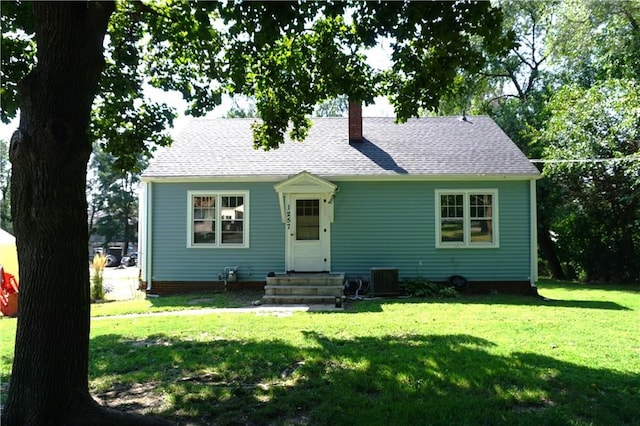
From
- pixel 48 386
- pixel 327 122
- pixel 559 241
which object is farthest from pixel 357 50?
pixel 559 241

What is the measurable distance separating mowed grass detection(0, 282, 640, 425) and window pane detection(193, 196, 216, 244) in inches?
190

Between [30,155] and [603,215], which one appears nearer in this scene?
[30,155]

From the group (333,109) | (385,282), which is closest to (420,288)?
(385,282)

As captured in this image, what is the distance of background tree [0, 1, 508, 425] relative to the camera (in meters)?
3.51

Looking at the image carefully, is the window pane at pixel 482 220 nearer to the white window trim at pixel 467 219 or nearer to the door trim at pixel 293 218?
the white window trim at pixel 467 219

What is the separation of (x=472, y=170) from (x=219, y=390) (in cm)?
1071

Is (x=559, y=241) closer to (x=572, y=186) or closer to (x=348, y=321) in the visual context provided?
(x=572, y=186)

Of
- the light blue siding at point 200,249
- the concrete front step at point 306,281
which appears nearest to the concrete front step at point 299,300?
the concrete front step at point 306,281

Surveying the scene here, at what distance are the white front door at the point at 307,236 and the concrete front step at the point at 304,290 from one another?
5.56 ft

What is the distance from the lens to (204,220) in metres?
13.7

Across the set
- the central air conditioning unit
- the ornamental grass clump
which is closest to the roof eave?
the central air conditioning unit

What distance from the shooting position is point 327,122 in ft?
55.2

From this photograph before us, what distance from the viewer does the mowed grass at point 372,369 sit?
403cm

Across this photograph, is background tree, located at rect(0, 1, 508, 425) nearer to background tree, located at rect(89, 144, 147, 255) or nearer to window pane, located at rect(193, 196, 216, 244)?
window pane, located at rect(193, 196, 216, 244)
